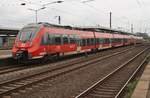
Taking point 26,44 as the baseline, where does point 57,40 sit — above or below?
above

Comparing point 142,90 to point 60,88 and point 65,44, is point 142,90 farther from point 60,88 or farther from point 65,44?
point 65,44

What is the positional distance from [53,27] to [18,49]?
13.0ft

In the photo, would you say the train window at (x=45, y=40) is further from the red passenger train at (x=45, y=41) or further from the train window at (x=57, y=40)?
the train window at (x=57, y=40)

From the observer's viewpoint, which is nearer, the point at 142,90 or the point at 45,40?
the point at 142,90

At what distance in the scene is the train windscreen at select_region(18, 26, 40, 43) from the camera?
2255 centimetres

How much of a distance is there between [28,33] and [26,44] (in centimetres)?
97

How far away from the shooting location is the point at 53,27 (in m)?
25.2

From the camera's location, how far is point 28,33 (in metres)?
22.8

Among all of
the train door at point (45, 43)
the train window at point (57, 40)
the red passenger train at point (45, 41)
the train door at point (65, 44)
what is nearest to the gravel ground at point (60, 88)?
the red passenger train at point (45, 41)

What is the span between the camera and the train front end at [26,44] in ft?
71.9

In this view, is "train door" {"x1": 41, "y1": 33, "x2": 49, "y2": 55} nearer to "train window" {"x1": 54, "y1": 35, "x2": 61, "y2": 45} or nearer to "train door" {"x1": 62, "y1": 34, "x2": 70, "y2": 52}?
"train window" {"x1": 54, "y1": 35, "x2": 61, "y2": 45}

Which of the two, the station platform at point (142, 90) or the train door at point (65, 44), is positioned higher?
the train door at point (65, 44)

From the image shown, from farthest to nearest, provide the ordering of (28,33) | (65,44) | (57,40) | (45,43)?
1. (65,44)
2. (57,40)
3. (45,43)
4. (28,33)

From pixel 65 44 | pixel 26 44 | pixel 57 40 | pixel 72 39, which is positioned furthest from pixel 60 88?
pixel 72 39
